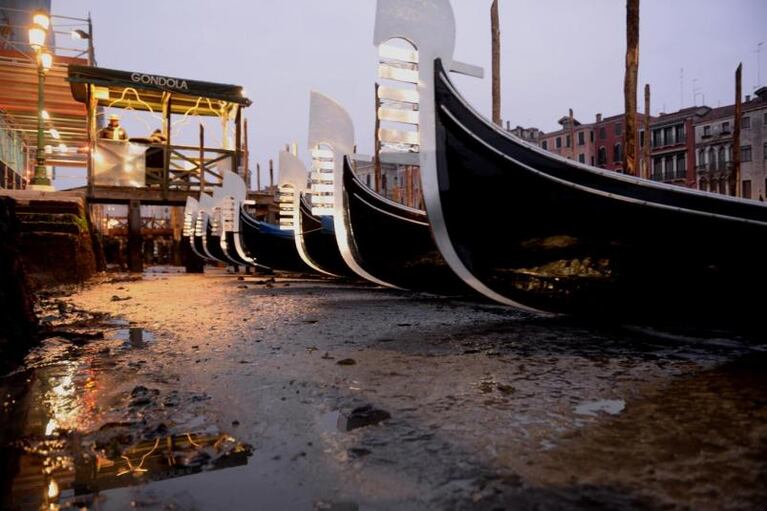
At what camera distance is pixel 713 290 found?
10.4ft

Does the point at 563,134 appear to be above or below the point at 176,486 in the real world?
above

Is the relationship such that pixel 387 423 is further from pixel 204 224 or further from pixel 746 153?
pixel 746 153

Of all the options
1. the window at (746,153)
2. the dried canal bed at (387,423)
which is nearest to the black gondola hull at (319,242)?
the dried canal bed at (387,423)

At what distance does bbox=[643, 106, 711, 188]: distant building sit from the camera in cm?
3922

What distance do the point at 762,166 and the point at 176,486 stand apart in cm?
4352

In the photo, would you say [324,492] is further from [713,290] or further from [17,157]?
[17,157]

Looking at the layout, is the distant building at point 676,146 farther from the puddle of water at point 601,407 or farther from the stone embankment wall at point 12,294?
the stone embankment wall at point 12,294

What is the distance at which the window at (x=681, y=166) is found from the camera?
3962 centimetres

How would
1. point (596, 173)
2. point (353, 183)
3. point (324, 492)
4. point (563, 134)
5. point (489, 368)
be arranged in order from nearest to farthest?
point (324, 492), point (489, 368), point (596, 173), point (353, 183), point (563, 134)

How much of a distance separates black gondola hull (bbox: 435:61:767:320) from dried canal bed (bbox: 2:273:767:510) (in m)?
0.35

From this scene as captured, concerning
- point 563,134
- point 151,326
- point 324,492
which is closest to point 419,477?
point 324,492

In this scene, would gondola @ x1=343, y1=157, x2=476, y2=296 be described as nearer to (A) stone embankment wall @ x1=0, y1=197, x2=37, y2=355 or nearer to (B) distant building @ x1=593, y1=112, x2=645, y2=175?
(A) stone embankment wall @ x1=0, y1=197, x2=37, y2=355

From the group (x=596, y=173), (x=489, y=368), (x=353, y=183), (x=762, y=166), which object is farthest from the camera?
(x=762, y=166)

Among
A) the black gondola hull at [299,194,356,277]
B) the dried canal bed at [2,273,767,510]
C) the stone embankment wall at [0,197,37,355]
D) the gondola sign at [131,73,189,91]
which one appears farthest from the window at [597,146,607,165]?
the stone embankment wall at [0,197,37,355]
